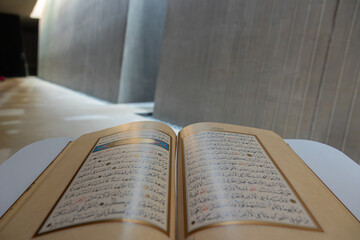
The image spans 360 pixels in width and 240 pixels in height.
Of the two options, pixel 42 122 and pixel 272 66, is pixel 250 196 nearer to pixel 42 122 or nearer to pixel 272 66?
pixel 272 66

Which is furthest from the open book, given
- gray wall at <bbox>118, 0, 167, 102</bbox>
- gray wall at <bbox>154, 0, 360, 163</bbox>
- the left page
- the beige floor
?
gray wall at <bbox>118, 0, 167, 102</bbox>

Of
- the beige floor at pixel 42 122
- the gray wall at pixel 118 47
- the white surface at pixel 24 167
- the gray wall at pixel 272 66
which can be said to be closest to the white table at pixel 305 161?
the white surface at pixel 24 167

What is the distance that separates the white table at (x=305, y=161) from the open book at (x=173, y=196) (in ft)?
0.09

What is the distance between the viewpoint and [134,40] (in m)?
4.43

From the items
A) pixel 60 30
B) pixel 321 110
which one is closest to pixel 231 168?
pixel 321 110

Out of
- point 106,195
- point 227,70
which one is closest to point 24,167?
point 106,195

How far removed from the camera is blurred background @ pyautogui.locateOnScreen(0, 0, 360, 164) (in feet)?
5.65

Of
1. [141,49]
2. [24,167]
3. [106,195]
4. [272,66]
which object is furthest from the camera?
[141,49]

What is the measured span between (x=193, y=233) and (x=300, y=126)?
1823 mm

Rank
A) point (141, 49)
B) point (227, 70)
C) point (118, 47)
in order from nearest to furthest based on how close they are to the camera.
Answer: point (227, 70) < point (118, 47) < point (141, 49)

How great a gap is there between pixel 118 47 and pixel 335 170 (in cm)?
435

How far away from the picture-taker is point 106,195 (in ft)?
1.22

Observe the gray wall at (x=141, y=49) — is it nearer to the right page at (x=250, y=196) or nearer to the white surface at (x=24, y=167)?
the white surface at (x=24, y=167)

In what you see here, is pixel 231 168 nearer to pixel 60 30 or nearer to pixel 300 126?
pixel 300 126
